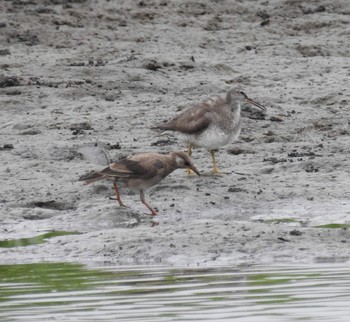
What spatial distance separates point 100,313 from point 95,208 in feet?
15.9

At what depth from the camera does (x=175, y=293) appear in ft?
29.1

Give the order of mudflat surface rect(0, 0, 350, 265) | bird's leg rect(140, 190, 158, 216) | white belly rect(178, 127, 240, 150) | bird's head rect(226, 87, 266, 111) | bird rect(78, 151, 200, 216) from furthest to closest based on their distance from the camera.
Result: 1. bird's head rect(226, 87, 266, 111)
2. white belly rect(178, 127, 240, 150)
3. bird rect(78, 151, 200, 216)
4. bird's leg rect(140, 190, 158, 216)
5. mudflat surface rect(0, 0, 350, 265)

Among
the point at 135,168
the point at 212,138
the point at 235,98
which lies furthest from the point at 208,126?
the point at 135,168

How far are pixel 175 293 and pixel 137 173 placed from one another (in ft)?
13.3

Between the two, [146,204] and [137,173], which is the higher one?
[137,173]

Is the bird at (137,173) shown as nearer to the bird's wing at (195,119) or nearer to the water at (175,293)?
the bird's wing at (195,119)

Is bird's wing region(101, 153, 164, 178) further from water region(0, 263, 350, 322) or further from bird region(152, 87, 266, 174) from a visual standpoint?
water region(0, 263, 350, 322)

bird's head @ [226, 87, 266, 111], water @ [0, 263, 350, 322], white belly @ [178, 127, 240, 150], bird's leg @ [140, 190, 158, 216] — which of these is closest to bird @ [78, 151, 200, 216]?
bird's leg @ [140, 190, 158, 216]

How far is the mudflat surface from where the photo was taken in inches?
443

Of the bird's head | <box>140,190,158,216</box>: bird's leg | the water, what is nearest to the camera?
the water

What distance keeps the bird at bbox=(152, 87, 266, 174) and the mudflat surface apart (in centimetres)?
36

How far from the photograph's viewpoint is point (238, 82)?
63.2 ft

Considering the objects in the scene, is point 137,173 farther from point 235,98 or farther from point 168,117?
point 168,117

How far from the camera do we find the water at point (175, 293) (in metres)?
8.04
